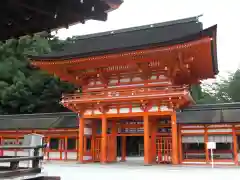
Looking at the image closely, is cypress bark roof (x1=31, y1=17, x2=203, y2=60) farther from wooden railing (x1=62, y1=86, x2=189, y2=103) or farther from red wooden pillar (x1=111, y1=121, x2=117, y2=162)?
red wooden pillar (x1=111, y1=121, x2=117, y2=162)

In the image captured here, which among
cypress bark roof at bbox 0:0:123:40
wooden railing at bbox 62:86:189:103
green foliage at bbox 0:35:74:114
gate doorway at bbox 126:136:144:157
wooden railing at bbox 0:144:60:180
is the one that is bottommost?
gate doorway at bbox 126:136:144:157

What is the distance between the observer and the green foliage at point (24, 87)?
35188 mm

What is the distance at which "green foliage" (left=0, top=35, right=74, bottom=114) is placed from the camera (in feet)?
115

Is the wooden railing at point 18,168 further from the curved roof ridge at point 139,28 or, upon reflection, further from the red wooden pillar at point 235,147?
the curved roof ridge at point 139,28

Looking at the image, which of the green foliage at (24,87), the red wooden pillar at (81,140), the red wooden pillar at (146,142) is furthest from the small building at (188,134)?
the green foliage at (24,87)

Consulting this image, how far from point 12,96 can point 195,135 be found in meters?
25.1

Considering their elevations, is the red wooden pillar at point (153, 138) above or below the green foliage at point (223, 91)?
below

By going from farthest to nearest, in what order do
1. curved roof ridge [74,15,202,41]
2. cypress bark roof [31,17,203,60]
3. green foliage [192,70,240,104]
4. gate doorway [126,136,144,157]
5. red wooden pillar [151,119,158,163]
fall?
1. green foliage [192,70,240,104]
2. gate doorway [126,136,144,157]
3. curved roof ridge [74,15,202,41]
4. cypress bark roof [31,17,203,60]
5. red wooden pillar [151,119,158,163]

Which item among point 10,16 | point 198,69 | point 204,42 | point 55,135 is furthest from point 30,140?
point 55,135

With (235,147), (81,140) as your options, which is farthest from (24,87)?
(235,147)

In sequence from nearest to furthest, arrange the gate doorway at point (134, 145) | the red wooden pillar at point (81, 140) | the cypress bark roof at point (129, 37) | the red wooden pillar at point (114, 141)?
the red wooden pillar at point (81, 140) → the cypress bark roof at point (129, 37) → the red wooden pillar at point (114, 141) → the gate doorway at point (134, 145)

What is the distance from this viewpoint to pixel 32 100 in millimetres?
36031

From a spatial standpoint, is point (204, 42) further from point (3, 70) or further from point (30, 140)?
point (3, 70)

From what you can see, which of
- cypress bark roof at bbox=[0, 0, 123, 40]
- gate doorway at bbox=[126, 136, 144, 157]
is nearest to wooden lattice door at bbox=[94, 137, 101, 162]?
gate doorway at bbox=[126, 136, 144, 157]
